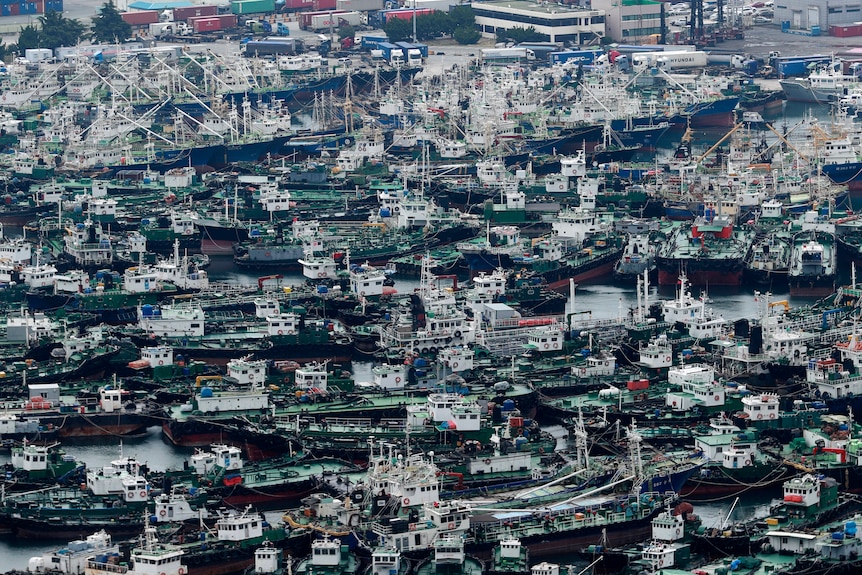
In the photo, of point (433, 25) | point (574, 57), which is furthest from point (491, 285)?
point (433, 25)

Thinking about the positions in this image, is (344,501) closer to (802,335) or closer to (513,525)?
(513,525)

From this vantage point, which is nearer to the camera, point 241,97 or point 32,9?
point 241,97

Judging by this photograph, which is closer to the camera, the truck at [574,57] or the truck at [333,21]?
the truck at [574,57]

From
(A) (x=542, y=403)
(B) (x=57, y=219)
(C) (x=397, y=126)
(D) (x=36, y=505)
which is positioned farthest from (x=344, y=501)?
(C) (x=397, y=126)

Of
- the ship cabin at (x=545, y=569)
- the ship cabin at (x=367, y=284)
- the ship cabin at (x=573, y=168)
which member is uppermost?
the ship cabin at (x=573, y=168)

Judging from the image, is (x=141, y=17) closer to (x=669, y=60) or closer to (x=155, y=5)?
(x=155, y=5)

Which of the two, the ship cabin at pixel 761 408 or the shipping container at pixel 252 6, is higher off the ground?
the shipping container at pixel 252 6

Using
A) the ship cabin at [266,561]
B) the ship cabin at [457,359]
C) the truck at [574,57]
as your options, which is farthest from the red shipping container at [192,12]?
the ship cabin at [266,561]

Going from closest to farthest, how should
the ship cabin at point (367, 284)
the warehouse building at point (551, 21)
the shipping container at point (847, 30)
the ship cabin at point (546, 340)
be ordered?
the ship cabin at point (546, 340), the ship cabin at point (367, 284), the warehouse building at point (551, 21), the shipping container at point (847, 30)

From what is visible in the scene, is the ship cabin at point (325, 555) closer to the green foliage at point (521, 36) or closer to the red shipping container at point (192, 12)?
the green foliage at point (521, 36)
